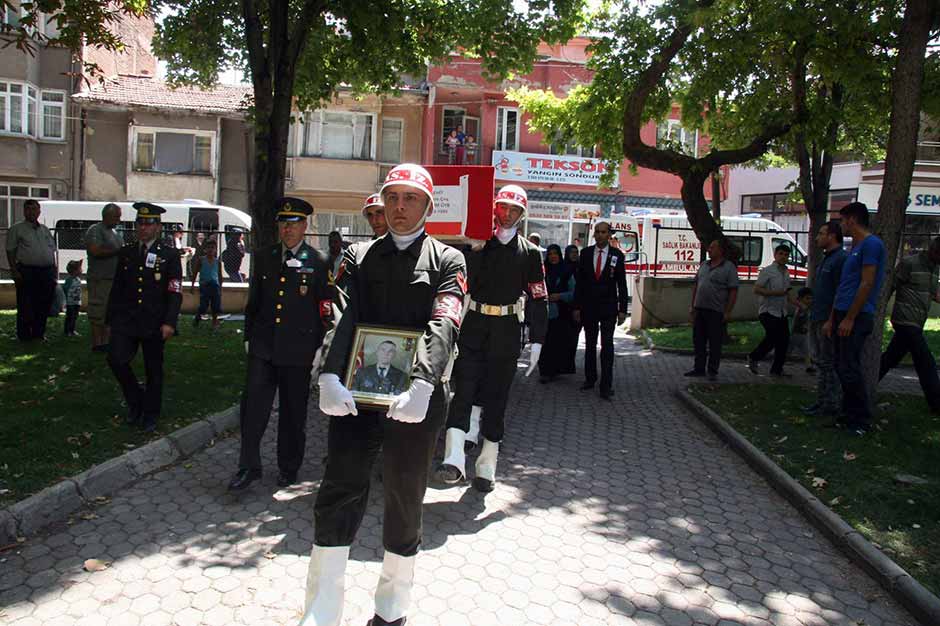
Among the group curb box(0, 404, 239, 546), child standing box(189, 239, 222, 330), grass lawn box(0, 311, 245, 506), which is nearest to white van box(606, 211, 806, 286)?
child standing box(189, 239, 222, 330)

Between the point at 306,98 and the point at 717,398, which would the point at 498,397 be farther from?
the point at 306,98

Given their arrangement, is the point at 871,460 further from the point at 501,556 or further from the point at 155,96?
the point at 155,96

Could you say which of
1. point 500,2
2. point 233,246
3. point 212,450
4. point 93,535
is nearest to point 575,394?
point 212,450

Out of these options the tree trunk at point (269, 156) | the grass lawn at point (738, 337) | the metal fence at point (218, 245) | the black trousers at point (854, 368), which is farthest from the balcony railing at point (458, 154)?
the black trousers at point (854, 368)

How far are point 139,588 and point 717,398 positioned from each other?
7.24m

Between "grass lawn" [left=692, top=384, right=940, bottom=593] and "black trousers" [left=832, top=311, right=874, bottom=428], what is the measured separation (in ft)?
0.72

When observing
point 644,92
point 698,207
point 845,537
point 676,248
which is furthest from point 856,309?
point 676,248

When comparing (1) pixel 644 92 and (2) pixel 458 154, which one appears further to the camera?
(2) pixel 458 154

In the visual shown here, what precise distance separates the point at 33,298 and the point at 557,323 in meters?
7.71

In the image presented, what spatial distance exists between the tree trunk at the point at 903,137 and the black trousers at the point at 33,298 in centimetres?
1086

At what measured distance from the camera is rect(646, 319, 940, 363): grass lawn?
13.9 m

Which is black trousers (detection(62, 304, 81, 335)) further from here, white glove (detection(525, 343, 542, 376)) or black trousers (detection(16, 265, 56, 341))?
white glove (detection(525, 343, 542, 376))

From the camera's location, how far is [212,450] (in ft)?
22.0

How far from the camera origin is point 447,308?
340 centimetres
